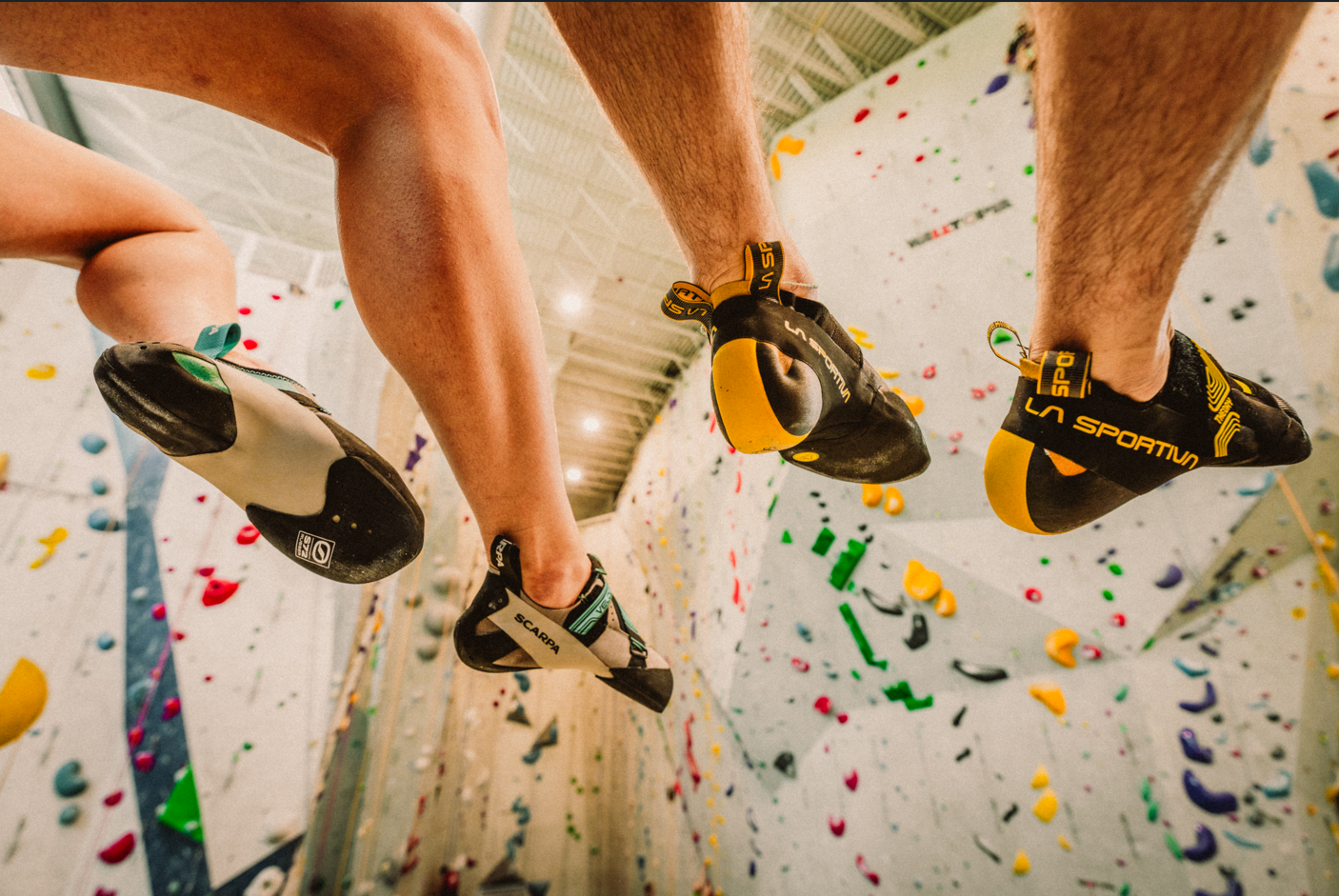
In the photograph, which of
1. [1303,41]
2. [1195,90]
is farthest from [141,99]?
[1303,41]

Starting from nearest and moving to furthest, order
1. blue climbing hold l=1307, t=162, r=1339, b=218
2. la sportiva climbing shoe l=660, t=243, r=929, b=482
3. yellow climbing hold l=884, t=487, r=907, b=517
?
1. la sportiva climbing shoe l=660, t=243, r=929, b=482
2. blue climbing hold l=1307, t=162, r=1339, b=218
3. yellow climbing hold l=884, t=487, r=907, b=517

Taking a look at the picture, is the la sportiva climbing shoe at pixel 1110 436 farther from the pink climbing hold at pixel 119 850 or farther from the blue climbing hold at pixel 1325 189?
the pink climbing hold at pixel 119 850

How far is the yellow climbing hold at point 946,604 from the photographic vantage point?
1691 millimetres

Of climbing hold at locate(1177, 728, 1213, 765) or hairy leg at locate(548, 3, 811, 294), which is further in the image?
climbing hold at locate(1177, 728, 1213, 765)

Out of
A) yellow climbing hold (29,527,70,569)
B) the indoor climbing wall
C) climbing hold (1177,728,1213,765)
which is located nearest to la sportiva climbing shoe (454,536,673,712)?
the indoor climbing wall

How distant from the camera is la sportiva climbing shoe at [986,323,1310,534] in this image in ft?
1.96

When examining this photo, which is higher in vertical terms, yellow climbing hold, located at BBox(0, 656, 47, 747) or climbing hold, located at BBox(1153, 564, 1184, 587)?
climbing hold, located at BBox(1153, 564, 1184, 587)

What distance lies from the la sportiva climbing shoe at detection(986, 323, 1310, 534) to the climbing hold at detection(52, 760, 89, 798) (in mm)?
2384

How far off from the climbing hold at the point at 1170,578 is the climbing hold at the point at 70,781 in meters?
3.08

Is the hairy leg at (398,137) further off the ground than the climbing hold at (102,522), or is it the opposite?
the hairy leg at (398,137)

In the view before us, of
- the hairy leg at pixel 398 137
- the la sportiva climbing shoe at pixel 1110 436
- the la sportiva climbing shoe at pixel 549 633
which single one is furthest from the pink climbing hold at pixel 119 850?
the la sportiva climbing shoe at pixel 1110 436

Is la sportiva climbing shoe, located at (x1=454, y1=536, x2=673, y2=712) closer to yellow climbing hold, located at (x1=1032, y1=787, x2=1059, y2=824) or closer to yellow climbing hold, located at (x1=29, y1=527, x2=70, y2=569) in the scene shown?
yellow climbing hold, located at (x1=1032, y1=787, x2=1059, y2=824)

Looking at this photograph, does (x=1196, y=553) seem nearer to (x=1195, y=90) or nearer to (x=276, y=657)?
(x=1195, y=90)

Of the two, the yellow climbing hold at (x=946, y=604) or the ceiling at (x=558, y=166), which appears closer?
the yellow climbing hold at (x=946, y=604)
